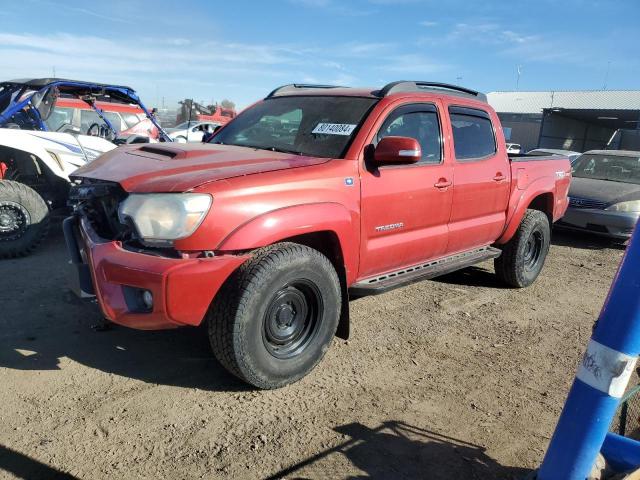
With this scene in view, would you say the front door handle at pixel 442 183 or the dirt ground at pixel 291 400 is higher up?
the front door handle at pixel 442 183

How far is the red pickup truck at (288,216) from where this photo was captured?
2758mm

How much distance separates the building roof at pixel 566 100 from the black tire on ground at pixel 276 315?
34.3 m

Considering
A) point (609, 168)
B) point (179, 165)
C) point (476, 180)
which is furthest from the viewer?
point (609, 168)

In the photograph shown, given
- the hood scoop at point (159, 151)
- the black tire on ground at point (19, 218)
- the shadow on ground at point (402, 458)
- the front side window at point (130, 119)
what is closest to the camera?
the shadow on ground at point (402, 458)

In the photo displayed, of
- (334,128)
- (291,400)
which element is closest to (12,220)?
(334,128)

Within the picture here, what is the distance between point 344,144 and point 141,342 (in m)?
2.04

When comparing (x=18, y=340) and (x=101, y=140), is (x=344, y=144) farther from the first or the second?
Result: (x=101, y=140)

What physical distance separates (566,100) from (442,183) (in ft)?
139

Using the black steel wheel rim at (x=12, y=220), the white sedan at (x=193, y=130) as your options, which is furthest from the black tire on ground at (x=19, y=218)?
the white sedan at (x=193, y=130)

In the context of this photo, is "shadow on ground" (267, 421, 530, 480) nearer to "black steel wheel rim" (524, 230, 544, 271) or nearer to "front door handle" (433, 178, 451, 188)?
"front door handle" (433, 178, 451, 188)

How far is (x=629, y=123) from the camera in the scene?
37906 millimetres

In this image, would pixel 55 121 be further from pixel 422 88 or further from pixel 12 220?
pixel 422 88

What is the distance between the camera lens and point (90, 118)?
10633 millimetres

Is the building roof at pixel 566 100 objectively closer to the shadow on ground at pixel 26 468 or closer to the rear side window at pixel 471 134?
the rear side window at pixel 471 134
